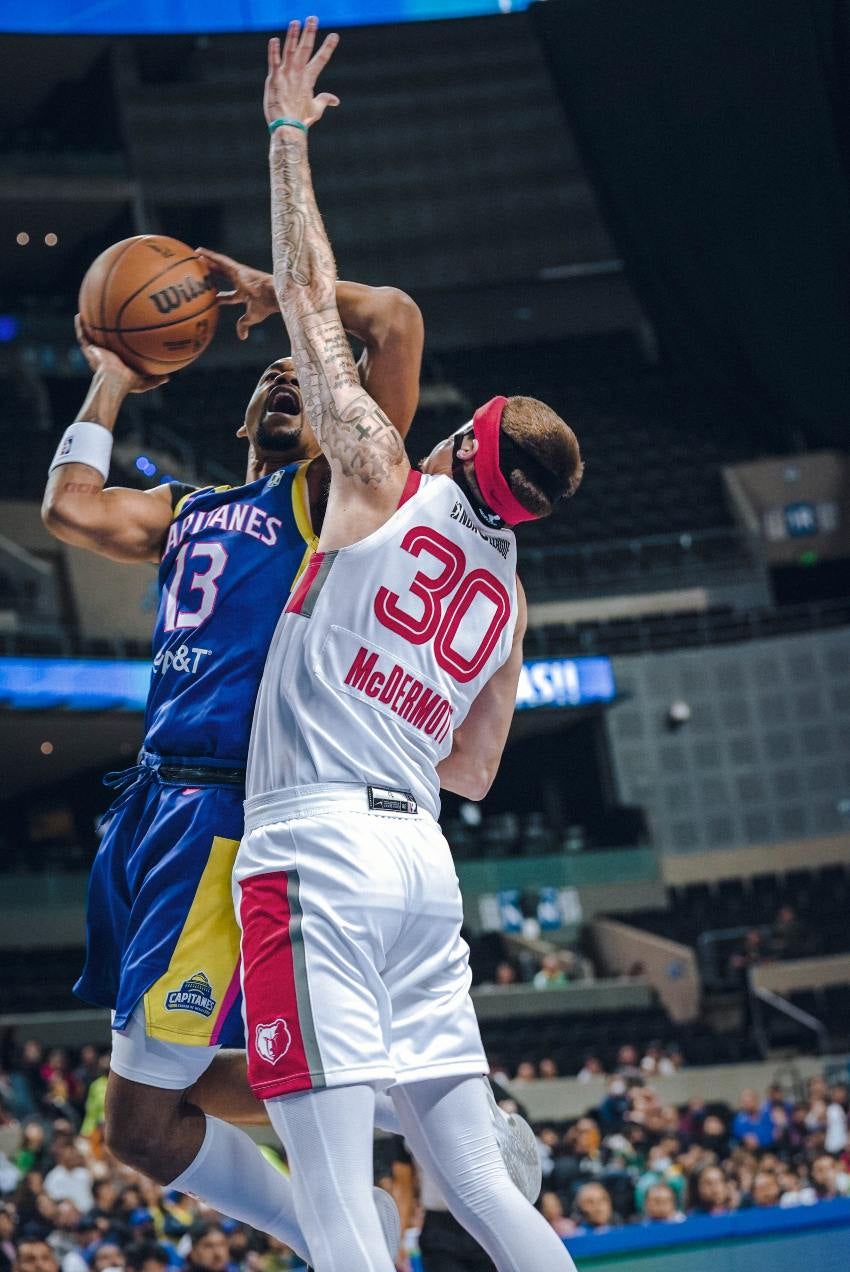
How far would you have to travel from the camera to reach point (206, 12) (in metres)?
19.9

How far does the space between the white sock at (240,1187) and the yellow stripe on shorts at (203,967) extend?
29 cm

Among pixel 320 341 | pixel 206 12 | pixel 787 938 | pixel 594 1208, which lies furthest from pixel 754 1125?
pixel 206 12

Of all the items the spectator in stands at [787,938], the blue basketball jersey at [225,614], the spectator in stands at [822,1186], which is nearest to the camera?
the blue basketball jersey at [225,614]

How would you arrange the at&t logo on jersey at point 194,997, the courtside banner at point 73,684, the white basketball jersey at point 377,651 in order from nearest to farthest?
the white basketball jersey at point 377,651 < the at&t logo on jersey at point 194,997 < the courtside banner at point 73,684

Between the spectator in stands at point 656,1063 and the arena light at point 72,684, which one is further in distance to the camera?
the arena light at point 72,684

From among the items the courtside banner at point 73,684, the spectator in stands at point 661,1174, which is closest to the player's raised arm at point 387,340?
the spectator in stands at point 661,1174

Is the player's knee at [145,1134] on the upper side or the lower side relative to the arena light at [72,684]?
lower

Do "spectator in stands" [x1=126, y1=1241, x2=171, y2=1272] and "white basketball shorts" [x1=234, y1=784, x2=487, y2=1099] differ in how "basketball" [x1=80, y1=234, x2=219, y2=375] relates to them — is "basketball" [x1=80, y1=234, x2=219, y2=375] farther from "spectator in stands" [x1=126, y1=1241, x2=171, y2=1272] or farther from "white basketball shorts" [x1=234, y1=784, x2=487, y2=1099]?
"spectator in stands" [x1=126, y1=1241, x2=171, y2=1272]

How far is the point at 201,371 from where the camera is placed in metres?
26.9

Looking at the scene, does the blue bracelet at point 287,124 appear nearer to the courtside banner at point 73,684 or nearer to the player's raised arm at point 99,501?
the player's raised arm at point 99,501

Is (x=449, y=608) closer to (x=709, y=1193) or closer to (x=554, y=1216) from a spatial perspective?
(x=554, y=1216)

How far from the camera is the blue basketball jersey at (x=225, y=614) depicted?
335cm

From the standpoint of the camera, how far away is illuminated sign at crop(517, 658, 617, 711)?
842 inches

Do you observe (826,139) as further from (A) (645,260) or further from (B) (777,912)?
(B) (777,912)
